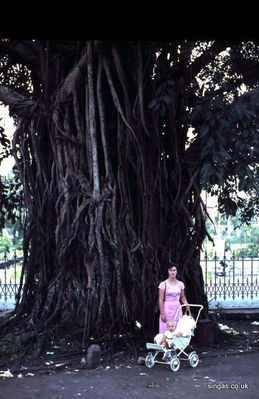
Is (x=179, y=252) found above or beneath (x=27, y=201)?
beneath

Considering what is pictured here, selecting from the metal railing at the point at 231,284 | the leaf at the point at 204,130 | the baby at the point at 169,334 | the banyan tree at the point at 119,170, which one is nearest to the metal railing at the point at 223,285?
the metal railing at the point at 231,284

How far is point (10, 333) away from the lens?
20.5 feet

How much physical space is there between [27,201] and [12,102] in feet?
4.29

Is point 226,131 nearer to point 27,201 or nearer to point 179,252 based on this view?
point 179,252

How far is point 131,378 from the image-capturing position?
190 inches

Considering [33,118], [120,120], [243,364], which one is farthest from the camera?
[33,118]

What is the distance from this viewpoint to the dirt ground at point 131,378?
14.3 ft

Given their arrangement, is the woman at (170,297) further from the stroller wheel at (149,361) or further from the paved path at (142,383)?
the paved path at (142,383)

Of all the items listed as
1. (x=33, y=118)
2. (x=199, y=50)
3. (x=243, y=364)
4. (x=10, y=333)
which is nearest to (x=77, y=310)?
(x=10, y=333)

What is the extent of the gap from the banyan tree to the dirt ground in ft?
2.20

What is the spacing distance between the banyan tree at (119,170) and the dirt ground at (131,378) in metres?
0.67

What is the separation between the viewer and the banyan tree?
586 cm

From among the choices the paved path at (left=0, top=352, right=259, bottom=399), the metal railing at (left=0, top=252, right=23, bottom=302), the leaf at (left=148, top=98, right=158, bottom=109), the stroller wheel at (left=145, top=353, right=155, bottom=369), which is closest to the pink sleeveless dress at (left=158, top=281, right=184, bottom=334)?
the stroller wheel at (left=145, top=353, right=155, bottom=369)

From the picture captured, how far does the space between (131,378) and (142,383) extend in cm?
19
